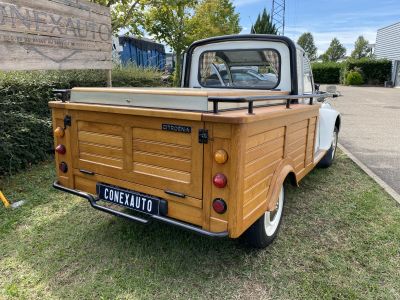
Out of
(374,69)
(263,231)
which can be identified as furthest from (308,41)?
(263,231)

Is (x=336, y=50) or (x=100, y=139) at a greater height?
(x=336, y=50)

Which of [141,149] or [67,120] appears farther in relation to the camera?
[67,120]

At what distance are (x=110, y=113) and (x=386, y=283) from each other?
8.70ft

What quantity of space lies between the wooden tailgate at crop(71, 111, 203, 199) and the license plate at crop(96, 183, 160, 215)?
0.11 meters

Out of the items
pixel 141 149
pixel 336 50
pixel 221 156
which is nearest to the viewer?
pixel 221 156

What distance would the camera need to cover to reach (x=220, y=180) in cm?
224

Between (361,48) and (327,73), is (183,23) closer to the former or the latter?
(327,73)

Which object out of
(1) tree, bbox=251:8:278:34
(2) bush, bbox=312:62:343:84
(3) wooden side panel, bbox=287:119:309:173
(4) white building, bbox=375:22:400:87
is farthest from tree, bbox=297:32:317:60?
(3) wooden side panel, bbox=287:119:309:173

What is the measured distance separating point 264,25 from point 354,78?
33.9ft

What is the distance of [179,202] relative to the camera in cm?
250

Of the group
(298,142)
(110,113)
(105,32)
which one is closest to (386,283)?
(298,142)

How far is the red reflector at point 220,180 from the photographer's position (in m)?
2.24

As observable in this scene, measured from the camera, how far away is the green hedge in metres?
4.50

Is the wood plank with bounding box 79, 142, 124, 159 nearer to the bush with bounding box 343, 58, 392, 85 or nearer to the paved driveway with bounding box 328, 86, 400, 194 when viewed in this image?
the paved driveway with bounding box 328, 86, 400, 194
